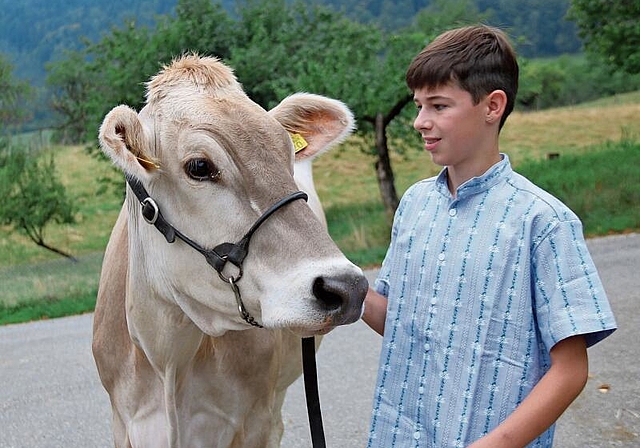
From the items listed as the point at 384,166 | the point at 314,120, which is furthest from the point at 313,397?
the point at 384,166

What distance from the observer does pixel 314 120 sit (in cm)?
277

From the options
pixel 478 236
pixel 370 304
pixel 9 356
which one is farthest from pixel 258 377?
pixel 9 356

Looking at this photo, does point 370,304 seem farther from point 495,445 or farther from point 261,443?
point 261,443

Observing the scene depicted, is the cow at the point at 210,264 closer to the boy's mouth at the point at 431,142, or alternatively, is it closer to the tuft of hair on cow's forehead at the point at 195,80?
the tuft of hair on cow's forehead at the point at 195,80

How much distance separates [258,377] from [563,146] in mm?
24736

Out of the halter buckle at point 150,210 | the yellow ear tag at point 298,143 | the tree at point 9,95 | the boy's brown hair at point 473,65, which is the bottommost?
the tree at point 9,95

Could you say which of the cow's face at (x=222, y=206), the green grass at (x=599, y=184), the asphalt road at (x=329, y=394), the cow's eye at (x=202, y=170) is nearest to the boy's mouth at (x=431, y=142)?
the cow's face at (x=222, y=206)

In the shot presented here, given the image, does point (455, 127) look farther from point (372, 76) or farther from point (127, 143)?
point (372, 76)

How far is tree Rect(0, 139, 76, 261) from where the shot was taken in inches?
629

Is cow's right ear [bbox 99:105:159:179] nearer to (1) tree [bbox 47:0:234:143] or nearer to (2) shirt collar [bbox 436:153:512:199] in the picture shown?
(2) shirt collar [bbox 436:153:512:199]

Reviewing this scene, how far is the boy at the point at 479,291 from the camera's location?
176cm

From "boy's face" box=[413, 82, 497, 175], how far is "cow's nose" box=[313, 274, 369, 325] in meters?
0.37

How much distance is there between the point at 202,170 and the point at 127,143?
0.24 metres

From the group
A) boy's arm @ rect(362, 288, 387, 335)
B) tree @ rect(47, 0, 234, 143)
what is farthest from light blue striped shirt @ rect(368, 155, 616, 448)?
tree @ rect(47, 0, 234, 143)
